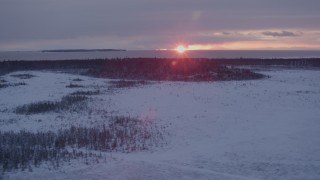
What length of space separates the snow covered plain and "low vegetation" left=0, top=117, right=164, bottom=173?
0.58 m

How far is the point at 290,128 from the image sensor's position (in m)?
18.2

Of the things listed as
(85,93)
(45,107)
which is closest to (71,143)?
(45,107)

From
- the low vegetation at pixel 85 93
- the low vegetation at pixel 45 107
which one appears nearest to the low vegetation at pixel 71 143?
the low vegetation at pixel 45 107

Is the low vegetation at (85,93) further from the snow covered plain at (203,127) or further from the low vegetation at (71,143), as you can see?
the low vegetation at (71,143)

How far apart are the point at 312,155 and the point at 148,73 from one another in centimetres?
3638

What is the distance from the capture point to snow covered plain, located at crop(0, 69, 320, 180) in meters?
12.0

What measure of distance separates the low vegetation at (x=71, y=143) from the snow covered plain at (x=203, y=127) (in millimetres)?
583

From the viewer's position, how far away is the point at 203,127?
60.7 ft

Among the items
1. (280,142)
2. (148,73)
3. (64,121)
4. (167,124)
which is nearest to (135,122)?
(167,124)

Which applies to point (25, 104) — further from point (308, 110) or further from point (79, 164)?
point (308, 110)

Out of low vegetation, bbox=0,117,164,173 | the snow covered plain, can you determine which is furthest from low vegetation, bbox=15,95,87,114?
low vegetation, bbox=0,117,164,173

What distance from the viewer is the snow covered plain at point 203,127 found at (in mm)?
12039

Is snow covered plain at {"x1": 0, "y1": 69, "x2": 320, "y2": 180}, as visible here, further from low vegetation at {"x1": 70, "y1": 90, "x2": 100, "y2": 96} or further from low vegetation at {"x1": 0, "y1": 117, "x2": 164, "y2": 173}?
low vegetation at {"x1": 70, "y1": 90, "x2": 100, "y2": 96}

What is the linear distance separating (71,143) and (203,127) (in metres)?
5.98
